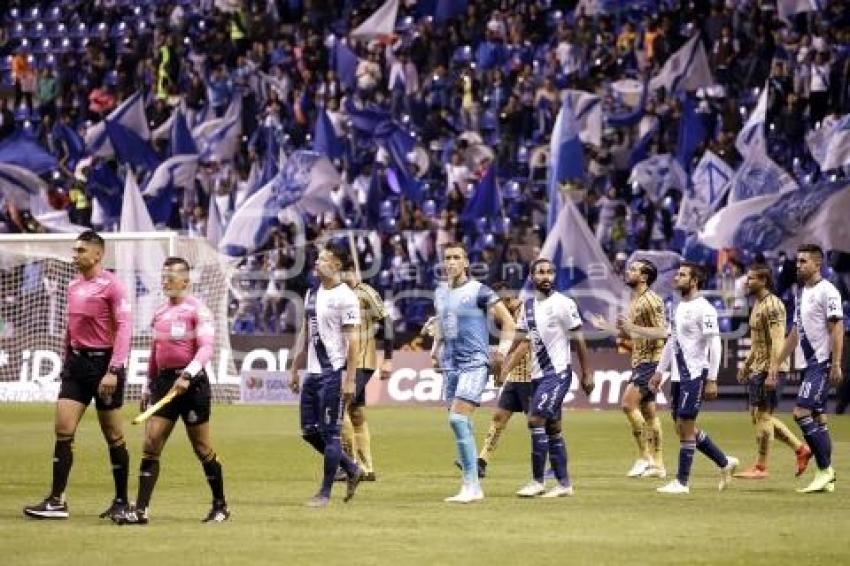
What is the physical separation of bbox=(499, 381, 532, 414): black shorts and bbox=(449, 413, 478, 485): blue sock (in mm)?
3385

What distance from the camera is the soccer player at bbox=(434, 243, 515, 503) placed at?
53.5 feet

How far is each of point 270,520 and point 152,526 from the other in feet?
3.40

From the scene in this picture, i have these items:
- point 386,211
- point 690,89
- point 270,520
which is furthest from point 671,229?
point 270,520

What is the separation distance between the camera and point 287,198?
38.2 metres

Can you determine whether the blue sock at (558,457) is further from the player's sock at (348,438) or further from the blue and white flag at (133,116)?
the blue and white flag at (133,116)

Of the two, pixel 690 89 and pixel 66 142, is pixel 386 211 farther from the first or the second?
pixel 66 142

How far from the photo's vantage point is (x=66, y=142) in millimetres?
44719

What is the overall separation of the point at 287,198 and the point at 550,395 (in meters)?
21.7

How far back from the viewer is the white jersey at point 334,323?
52.6 ft

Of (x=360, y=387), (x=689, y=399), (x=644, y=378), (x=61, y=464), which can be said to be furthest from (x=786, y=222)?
(x=61, y=464)

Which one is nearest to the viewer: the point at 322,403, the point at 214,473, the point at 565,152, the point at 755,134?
the point at 214,473

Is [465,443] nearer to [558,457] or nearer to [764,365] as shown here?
[558,457]

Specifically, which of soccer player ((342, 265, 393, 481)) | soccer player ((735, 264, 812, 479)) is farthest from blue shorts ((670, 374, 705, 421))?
soccer player ((342, 265, 393, 481))

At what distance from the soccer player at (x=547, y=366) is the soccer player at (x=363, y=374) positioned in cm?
213
